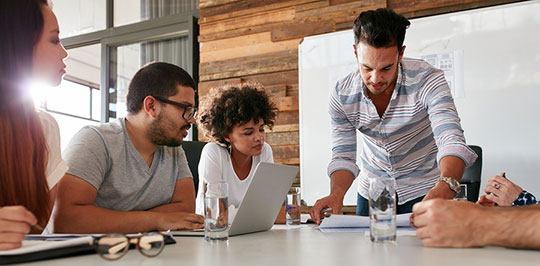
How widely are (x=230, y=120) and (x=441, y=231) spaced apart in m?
1.43

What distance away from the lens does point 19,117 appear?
110 centimetres

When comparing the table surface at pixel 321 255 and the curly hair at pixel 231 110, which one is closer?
the table surface at pixel 321 255

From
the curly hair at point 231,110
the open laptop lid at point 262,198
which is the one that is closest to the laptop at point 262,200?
the open laptop lid at point 262,198

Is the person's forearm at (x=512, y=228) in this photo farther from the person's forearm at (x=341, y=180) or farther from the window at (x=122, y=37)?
the window at (x=122, y=37)

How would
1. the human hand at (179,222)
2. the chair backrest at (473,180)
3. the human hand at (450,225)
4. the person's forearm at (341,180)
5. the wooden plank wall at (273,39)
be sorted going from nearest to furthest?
the human hand at (450,225) → the human hand at (179,222) → the person's forearm at (341,180) → the chair backrest at (473,180) → the wooden plank wall at (273,39)

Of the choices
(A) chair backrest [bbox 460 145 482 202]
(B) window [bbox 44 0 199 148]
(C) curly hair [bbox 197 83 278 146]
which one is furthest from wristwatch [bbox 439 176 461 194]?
(B) window [bbox 44 0 199 148]

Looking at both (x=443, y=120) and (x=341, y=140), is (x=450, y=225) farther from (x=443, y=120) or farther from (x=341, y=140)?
(x=341, y=140)

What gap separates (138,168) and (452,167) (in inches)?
41.5

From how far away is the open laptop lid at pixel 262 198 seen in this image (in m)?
1.12

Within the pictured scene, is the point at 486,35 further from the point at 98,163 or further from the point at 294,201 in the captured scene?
the point at 98,163

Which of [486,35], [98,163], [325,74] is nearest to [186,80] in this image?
[98,163]

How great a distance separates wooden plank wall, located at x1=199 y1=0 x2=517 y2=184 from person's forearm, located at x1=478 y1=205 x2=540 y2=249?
2460 millimetres

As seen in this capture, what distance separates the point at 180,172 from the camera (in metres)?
1.80

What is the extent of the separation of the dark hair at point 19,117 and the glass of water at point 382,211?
2.66 feet
